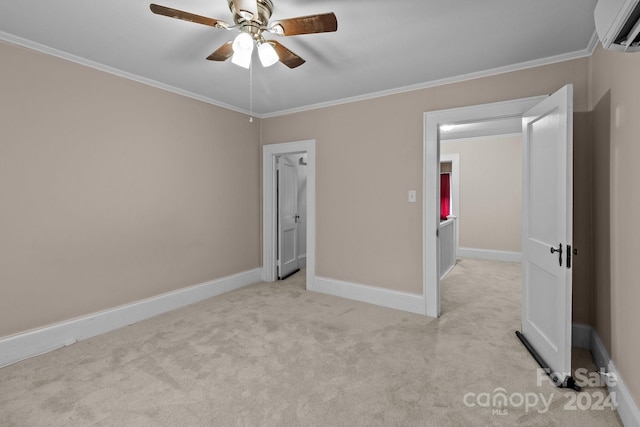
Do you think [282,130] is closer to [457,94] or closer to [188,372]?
[457,94]

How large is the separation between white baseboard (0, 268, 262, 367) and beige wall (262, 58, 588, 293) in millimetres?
1482

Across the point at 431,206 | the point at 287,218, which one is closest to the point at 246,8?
the point at 431,206

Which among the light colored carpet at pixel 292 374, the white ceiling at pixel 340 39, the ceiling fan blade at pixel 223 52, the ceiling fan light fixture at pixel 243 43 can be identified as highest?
the white ceiling at pixel 340 39

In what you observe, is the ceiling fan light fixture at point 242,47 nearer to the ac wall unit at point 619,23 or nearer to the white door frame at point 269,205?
the ac wall unit at point 619,23

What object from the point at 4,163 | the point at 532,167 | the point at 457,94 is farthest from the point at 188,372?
the point at 457,94

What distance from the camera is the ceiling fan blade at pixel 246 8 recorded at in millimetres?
1666

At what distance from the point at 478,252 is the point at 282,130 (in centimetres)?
467

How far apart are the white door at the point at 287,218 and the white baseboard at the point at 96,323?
100cm

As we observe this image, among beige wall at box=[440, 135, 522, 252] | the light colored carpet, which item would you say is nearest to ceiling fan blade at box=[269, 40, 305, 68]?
the light colored carpet

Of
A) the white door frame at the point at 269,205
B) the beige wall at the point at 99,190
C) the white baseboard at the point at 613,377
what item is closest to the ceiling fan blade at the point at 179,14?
the beige wall at the point at 99,190

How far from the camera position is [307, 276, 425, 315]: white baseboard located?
131 inches

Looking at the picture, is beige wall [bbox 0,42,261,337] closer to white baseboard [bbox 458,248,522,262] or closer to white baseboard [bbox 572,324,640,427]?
white baseboard [bbox 572,324,640,427]

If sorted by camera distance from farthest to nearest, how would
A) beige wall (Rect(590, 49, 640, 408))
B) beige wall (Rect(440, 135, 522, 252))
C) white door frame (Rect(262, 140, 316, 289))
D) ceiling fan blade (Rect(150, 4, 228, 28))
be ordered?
1. beige wall (Rect(440, 135, 522, 252))
2. white door frame (Rect(262, 140, 316, 289))
3. beige wall (Rect(590, 49, 640, 408))
4. ceiling fan blade (Rect(150, 4, 228, 28))

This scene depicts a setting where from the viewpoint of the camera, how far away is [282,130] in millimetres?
4301
